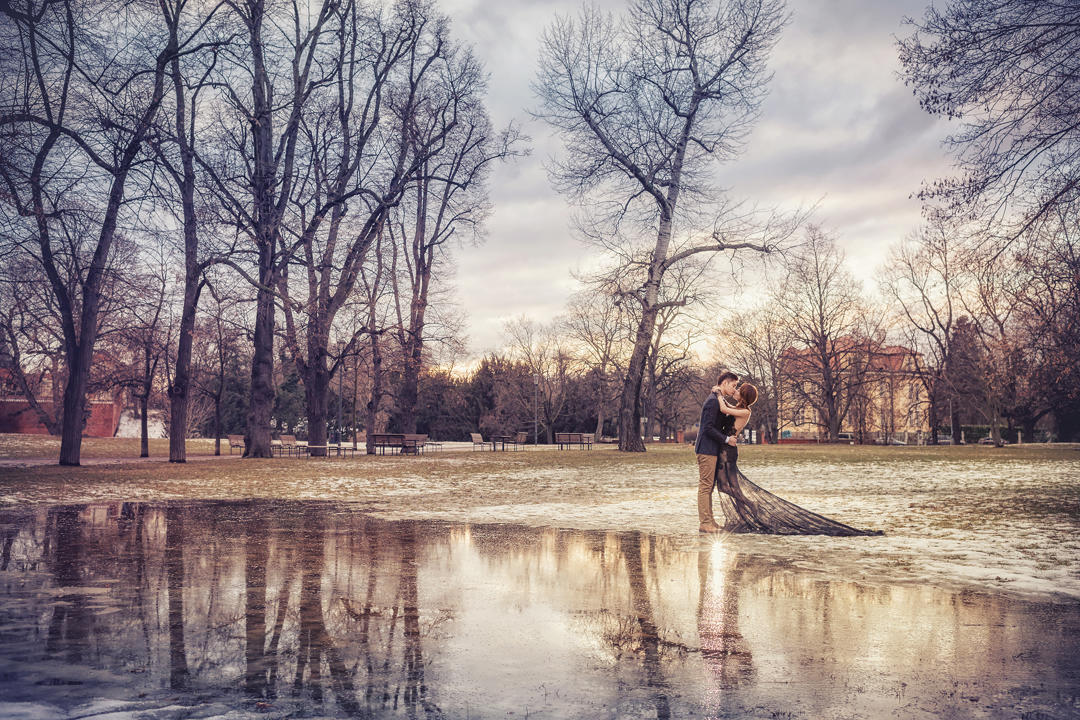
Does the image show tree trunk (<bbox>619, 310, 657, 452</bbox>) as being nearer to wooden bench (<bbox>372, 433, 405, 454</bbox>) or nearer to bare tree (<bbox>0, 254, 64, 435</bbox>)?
wooden bench (<bbox>372, 433, 405, 454</bbox>)

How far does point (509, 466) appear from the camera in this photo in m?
25.6

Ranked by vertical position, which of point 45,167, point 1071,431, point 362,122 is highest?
point 362,122

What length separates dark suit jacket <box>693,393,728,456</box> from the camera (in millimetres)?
10852

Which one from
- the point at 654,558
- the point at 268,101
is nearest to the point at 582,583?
the point at 654,558

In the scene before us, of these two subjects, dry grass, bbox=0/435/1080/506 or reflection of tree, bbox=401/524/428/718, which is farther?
dry grass, bbox=0/435/1080/506

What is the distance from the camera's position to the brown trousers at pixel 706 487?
10734 mm

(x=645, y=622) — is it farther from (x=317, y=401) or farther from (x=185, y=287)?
(x=317, y=401)

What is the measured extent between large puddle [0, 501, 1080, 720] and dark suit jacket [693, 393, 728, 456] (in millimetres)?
2210

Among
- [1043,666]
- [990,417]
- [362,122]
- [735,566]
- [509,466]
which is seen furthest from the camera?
[990,417]

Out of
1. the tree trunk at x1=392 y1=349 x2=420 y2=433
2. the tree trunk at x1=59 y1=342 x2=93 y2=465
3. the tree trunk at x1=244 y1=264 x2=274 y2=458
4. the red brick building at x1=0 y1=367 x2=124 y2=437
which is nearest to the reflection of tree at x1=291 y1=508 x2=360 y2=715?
the tree trunk at x1=59 y1=342 x2=93 y2=465

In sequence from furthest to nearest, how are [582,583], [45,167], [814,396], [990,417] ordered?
1. [814,396]
2. [990,417]
3. [45,167]
4. [582,583]

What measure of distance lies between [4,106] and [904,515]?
21278mm

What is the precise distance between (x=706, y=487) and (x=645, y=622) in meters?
5.31

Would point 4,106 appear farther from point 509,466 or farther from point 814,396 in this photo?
point 814,396
